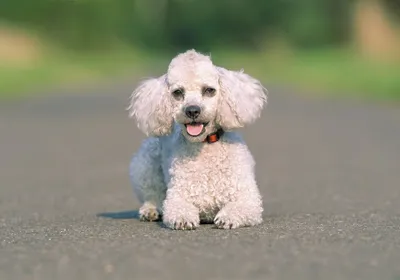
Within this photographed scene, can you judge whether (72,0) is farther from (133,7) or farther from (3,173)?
(3,173)

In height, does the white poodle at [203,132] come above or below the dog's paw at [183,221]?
above

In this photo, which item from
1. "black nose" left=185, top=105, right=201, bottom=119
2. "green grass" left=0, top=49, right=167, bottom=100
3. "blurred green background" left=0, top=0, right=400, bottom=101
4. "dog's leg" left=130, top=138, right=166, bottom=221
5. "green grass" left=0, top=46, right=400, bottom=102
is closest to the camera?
"black nose" left=185, top=105, right=201, bottom=119

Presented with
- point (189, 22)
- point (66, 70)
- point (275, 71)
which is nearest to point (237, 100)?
point (275, 71)

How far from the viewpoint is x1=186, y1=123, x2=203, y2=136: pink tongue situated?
26.7 feet

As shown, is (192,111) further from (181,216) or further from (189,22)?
(189,22)

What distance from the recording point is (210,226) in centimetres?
809

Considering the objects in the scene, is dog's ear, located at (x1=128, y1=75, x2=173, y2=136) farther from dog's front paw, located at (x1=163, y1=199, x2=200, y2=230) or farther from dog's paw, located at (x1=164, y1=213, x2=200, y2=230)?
dog's paw, located at (x1=164, y1=213, x2=200, y2=230)

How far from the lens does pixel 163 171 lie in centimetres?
902

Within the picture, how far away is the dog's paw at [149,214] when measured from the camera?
884cm

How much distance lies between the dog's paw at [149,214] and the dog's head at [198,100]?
0.73m

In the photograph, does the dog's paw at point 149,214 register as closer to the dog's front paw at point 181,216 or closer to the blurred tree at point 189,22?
the dog's front paw at point 181,216

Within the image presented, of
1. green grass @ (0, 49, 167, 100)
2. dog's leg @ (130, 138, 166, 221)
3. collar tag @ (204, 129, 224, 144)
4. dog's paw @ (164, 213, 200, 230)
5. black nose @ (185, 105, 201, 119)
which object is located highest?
green grass @ (0, 49, 167, 100)

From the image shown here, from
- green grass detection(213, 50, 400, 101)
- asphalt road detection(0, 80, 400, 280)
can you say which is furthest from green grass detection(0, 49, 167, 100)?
asphalt road detection(0, 80, 400, 280)

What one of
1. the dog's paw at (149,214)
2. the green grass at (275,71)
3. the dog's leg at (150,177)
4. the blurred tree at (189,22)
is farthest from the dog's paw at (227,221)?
the blurred tree at (189,22)
